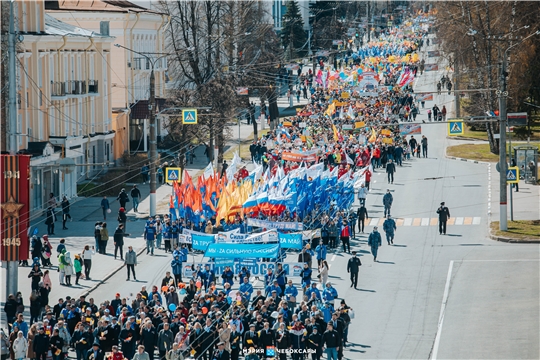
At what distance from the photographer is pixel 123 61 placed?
221ft

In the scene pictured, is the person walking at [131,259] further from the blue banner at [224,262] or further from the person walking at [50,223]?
the person walking at [50,223]

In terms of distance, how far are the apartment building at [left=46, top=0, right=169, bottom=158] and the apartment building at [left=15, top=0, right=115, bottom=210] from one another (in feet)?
14.4

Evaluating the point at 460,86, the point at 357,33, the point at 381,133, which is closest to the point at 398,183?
the point at 381,133

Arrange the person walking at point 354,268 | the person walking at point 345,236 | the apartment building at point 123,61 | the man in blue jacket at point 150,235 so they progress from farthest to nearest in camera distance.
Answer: the apartment building at point 123,61, the man in blue jacket at point 150,235, the person walking at point 345,236, the person walking at point 354,268

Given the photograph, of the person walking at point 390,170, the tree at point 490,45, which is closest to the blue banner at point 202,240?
the person walking at point 390,170

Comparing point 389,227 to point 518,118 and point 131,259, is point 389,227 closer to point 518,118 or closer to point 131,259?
point 518,118

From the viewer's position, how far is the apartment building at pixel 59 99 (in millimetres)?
49719

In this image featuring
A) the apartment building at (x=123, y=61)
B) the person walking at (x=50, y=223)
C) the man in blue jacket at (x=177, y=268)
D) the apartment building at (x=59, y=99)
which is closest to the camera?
the man in blue jacket at (x=177, y=268)

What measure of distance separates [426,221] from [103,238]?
12.3 metres

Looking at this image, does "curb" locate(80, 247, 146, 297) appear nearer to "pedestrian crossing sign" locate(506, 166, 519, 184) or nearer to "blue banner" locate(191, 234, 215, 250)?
"blue banner" locate(191, 234, 215, 250)

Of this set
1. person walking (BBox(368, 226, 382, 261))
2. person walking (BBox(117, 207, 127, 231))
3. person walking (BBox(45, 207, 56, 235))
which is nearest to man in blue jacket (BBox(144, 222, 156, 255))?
person walking (BBox(117, 207, 127, 231))

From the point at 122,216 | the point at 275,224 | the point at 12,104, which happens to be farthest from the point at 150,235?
the point at 12,104

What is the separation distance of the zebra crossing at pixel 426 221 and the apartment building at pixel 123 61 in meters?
23.1

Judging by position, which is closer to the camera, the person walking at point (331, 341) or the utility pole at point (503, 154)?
the person walking at point (331, 341)
